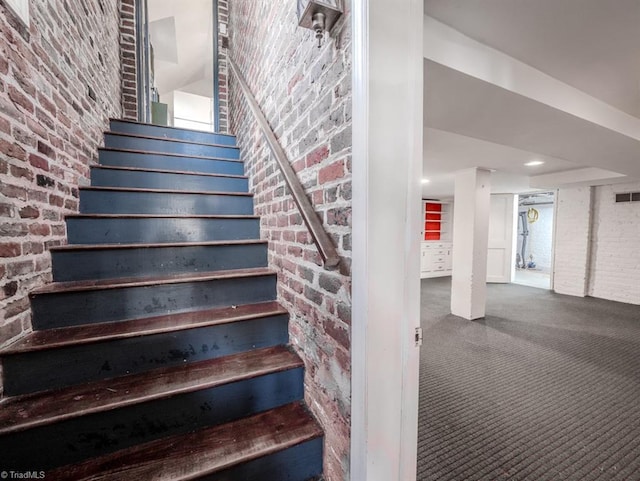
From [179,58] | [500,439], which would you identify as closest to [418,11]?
[500,439]

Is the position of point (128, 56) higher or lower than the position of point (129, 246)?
higher

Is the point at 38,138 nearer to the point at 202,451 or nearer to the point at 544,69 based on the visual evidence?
the point at 202,451

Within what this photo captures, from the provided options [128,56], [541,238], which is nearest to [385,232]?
[128,56]

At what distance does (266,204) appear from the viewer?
183cm

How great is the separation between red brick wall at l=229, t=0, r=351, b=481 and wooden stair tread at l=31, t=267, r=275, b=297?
21 cm

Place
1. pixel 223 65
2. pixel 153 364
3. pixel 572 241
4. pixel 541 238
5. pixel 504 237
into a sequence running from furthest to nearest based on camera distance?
1. pixel 541 238
2. pixel 504 237
3. pixel 572 241
4. pixel 223 65
5. pixel 153 364

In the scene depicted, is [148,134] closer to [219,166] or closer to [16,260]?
[219,166]

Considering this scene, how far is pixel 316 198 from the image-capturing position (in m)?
1.09

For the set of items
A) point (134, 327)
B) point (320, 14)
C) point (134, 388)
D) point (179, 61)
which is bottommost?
point (134, 388)

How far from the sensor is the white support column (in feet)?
12.9

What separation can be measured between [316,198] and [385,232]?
1.29 ft

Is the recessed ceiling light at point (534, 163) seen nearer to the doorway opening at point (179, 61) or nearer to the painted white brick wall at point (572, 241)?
the painted white brick wall at point (572, 241)

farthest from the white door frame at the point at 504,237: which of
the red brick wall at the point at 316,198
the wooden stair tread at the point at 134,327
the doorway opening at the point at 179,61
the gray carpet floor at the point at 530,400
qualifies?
the wooden stair tread at the point at 134,327

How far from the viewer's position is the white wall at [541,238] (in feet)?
31.4
